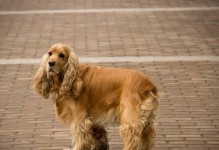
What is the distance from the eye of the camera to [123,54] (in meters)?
10.4

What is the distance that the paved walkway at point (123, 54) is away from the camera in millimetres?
7031

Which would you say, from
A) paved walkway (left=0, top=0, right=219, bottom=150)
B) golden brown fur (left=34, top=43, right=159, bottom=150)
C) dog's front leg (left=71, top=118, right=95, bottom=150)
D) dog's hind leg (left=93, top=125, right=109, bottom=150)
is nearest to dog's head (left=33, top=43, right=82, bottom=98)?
golden brown fur (left=34, top=43, right=159, bottom=150)

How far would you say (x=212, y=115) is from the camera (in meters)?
7.55

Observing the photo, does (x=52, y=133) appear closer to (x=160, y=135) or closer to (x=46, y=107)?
(x=46, y=107)

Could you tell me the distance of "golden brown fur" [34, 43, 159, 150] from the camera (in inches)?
218

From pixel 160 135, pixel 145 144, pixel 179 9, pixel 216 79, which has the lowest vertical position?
pixel 179 9

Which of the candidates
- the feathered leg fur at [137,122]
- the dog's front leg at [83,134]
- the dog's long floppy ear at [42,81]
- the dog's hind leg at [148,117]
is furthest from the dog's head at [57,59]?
the dog's hind leg at [148,117]

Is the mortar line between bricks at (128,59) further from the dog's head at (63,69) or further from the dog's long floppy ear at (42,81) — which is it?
the dog's head at (63,69)

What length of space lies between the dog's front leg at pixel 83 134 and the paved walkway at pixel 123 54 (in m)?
0.73

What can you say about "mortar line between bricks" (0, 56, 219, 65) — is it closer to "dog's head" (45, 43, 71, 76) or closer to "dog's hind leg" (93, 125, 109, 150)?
"dog's hind leg" (93, 125, 109, 150)

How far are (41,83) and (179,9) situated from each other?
30.6 ft

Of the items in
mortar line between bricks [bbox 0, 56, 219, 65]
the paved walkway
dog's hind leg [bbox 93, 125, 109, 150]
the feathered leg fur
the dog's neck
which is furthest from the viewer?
mortar line between bricks [bbox 0, 56, 219, 65]

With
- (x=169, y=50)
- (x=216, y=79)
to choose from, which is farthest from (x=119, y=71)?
→ (x=169, y=50)

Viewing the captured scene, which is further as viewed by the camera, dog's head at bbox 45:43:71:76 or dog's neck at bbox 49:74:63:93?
dog's neck at bbox 49:74:63:93
